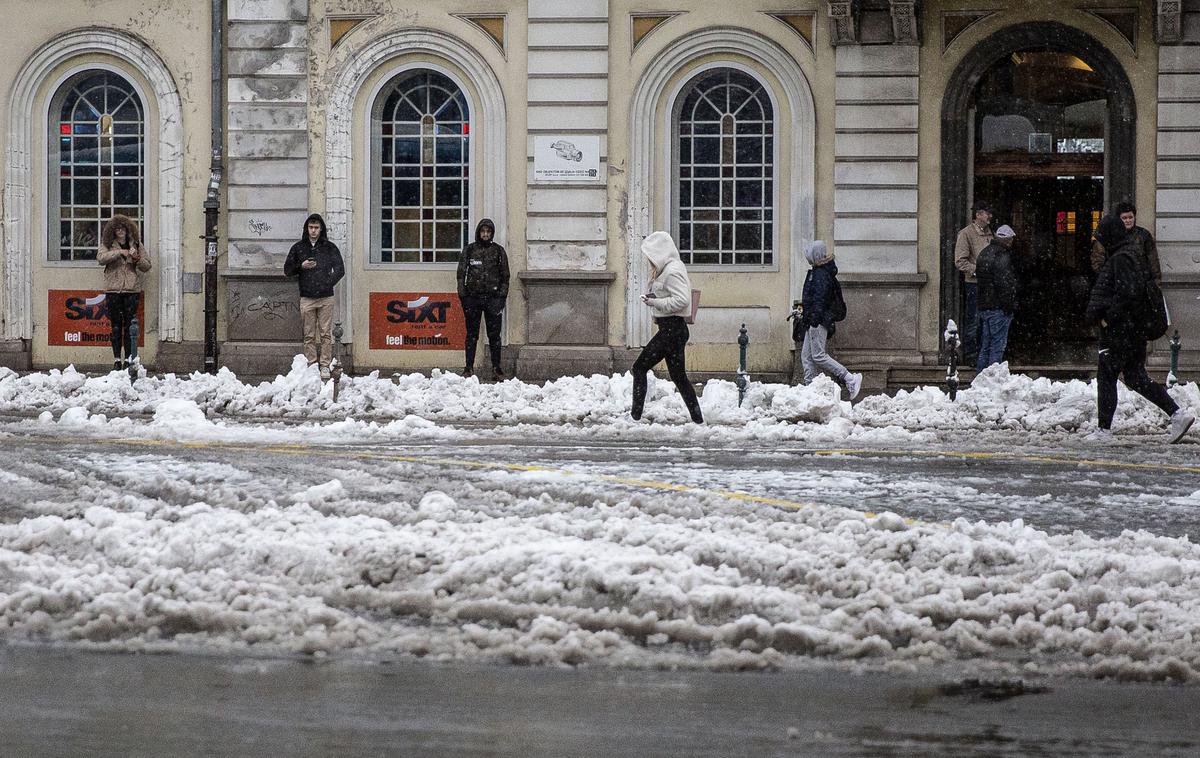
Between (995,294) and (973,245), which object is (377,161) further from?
(995,294)

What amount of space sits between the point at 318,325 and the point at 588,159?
3.89 metres

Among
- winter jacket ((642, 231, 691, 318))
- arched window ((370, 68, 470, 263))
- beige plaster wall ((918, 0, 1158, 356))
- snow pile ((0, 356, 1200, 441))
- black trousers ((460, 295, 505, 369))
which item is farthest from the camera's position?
arched window ((370, 68, 470, 263))

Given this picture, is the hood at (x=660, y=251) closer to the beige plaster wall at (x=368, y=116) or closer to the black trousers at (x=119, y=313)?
the beige plaster wall at (x=368, y=116)

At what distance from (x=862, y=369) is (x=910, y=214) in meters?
1.96

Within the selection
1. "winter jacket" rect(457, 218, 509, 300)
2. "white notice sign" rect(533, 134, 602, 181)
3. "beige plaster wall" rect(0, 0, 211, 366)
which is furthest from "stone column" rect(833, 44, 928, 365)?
"beige plaster wall" rect(0, 0, 211, 366)

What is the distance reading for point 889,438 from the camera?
14.8 meters

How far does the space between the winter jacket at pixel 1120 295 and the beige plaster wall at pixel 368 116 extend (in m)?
8.83

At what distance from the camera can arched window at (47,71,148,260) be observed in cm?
2266

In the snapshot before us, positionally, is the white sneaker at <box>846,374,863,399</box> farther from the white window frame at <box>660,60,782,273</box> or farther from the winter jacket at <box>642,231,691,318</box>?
the white window frame at <box>660,60,782,273</box>

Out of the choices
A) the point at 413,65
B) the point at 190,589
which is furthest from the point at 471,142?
the point at 190,589

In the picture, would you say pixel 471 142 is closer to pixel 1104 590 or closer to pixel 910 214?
pixel 910 214

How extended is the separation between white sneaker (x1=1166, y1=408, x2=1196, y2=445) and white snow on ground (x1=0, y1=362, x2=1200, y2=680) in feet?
20.7

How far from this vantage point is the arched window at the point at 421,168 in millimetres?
22109

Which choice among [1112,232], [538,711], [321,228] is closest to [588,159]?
[321,228]
